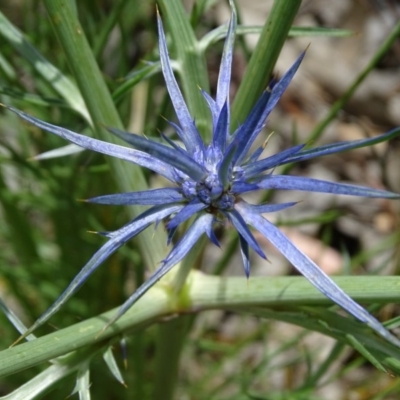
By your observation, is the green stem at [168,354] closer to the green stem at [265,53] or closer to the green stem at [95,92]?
the green stem at [95,92]

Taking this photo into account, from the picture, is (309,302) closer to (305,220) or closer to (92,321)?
(92,321)

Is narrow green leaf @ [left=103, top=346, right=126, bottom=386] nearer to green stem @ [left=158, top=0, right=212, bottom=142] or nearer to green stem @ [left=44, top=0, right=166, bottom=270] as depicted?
green stem @ [left=44, top=0, right=166, bottom=270]

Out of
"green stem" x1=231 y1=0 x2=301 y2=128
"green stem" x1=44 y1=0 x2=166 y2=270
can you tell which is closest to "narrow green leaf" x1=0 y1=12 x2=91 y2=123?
"green stem" x1=44 y1=0 x2=166 y2=270

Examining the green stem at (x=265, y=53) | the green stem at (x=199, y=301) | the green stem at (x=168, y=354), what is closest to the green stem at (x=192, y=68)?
the green stem at (x=265, y=53)

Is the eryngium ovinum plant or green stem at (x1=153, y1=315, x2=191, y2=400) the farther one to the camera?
green stem at (x1=153, y1=315, x2=191, y2=400)

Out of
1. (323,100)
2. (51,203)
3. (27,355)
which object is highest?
(323,100)

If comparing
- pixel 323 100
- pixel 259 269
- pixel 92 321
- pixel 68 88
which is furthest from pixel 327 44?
pixel 92 321
